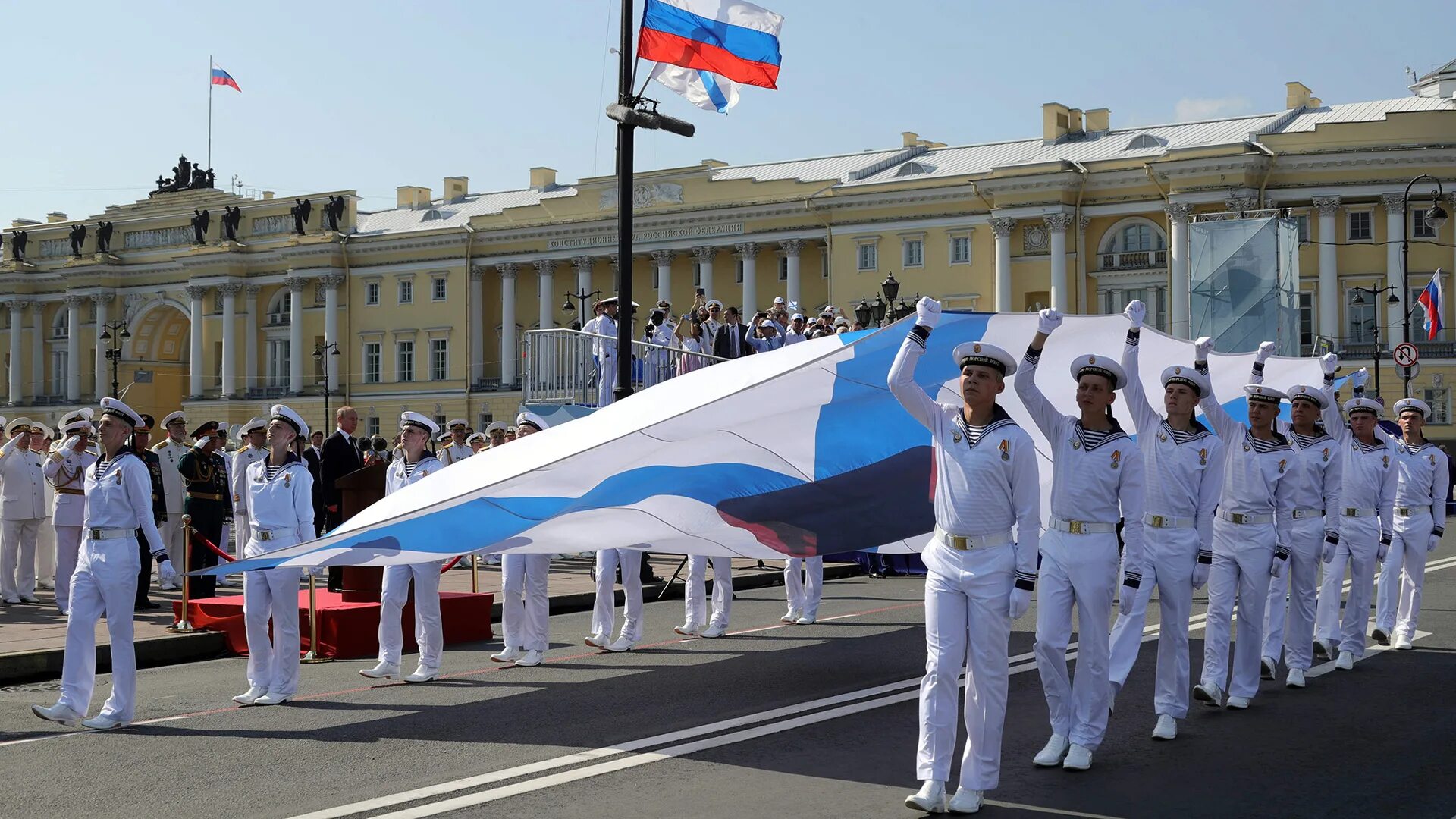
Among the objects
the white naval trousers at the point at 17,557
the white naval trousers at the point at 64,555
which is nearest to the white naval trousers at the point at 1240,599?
the white naval trousers at the point at 64,555

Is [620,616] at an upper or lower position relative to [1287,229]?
lower

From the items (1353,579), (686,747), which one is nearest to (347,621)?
(686,747)

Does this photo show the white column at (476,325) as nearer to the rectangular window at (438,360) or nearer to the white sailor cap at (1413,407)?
the rectangular window at (438,360)

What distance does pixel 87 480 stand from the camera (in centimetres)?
994

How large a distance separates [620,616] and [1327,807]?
31.4ft

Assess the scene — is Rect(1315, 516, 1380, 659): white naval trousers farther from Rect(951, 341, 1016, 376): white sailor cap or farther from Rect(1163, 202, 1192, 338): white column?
Rect(1163, 202, 1192, 338): white column

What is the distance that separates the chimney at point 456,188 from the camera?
84.1 metres

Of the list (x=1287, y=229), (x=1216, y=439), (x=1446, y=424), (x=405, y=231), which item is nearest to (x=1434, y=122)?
(x=1446, y=424)

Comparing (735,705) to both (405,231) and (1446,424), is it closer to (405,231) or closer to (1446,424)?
(1446,424)

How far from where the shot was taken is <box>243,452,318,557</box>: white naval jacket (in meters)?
10.7

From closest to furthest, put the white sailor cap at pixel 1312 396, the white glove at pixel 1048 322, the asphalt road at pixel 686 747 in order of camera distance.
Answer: the asphalt road at pixel 686 747
the white glove at pixel 1048 322
the white sailor cap at pixel 1312 396

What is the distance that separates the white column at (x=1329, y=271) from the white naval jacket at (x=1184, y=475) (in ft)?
167

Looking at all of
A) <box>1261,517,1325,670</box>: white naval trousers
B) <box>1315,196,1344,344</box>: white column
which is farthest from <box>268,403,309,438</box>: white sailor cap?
<box>1315,196,1344,344</box>: white column

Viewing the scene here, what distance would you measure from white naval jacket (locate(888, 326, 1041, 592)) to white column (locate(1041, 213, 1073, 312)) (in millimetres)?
53348
